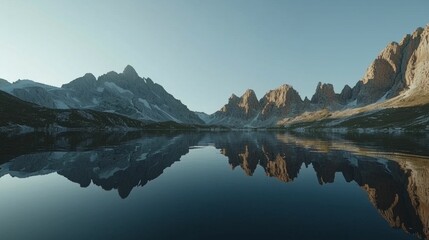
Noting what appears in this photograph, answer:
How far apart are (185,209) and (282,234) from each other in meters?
9.90

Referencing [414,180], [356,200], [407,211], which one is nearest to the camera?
[407,211]

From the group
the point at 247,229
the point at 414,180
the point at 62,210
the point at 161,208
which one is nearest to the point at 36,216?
the point at 62,210

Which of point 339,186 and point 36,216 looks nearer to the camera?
point 36,216

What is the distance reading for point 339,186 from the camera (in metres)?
35.7

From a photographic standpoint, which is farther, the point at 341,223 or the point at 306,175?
the point at 306,175

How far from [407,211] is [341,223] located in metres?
7.31

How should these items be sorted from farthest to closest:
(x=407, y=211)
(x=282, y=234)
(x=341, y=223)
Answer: (x=407, y=211)
(x=341, y=223)
(x=282, y=234)

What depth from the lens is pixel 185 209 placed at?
25688mm

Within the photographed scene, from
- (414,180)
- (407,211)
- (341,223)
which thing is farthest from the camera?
(414,180)

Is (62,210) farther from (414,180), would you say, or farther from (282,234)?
(414,180)

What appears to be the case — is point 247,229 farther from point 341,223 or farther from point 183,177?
point 183,177

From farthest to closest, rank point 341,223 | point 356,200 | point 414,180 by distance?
1. point 414,180
2. point 356,200
3. point 341,223

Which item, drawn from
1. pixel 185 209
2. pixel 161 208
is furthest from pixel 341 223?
pixel 161 208

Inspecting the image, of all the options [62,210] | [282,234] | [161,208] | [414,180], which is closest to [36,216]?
[62,210]
